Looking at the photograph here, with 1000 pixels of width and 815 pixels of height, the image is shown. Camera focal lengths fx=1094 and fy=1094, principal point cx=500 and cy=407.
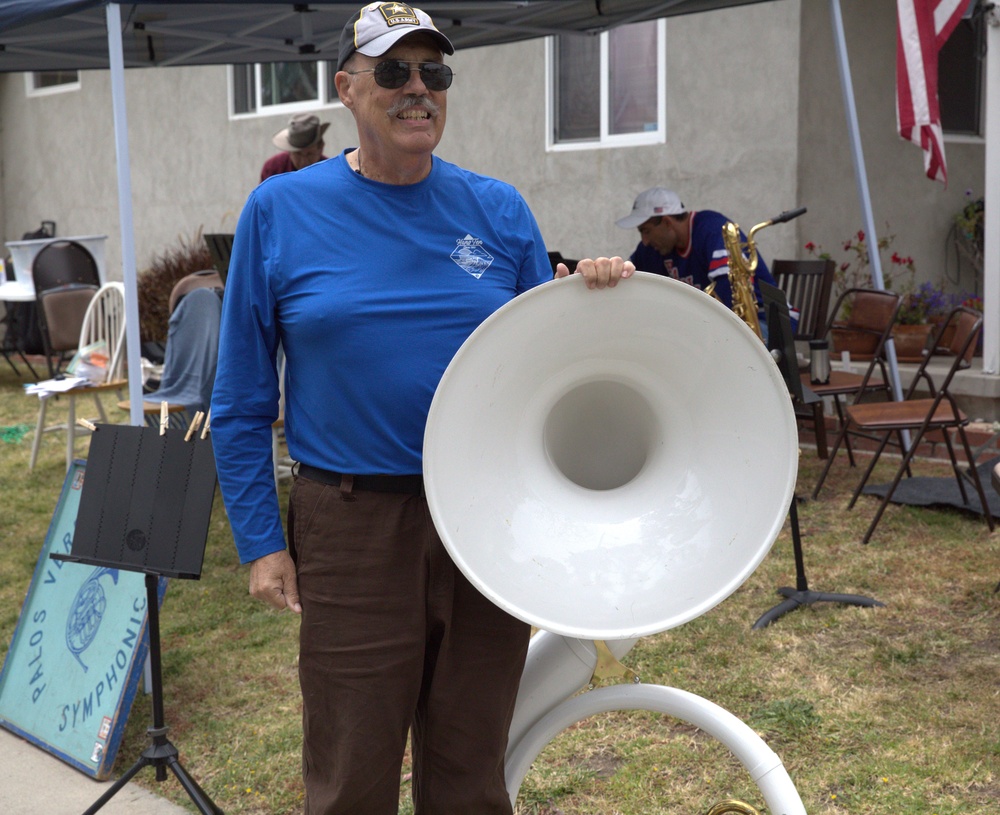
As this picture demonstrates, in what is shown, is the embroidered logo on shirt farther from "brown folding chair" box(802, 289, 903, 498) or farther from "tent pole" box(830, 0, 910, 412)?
"tent pole" box(830, 0, 910, 412)


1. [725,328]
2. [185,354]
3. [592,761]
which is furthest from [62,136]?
[725,328]

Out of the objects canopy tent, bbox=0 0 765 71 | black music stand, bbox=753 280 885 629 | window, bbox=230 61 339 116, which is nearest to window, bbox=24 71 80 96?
window, bbox=230 61 339 116

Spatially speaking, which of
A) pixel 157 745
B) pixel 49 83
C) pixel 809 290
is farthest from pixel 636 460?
pixel 49 83

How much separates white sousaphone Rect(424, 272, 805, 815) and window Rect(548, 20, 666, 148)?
645 centimetres

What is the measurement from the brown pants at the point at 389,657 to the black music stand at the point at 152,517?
95 centimetres

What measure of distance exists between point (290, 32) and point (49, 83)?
8.59m

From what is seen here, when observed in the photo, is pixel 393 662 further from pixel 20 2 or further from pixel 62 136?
pixel 62 136

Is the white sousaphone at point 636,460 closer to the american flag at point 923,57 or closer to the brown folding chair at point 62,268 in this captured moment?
the american flag at point 923,57

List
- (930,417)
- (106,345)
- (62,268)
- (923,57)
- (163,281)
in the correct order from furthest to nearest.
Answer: (163,281)
(62,268)
(106,345)
(923,57)
(930,417)

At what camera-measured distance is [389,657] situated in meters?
1.96

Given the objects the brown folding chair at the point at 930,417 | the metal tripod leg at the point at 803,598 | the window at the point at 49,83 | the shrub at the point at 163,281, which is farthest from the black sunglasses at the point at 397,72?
the window at the point at 49,83

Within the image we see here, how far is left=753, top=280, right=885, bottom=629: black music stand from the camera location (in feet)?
13.0

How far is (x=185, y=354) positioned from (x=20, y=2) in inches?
73.4

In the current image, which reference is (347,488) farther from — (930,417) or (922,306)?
(922,306)
